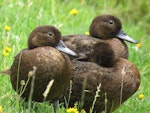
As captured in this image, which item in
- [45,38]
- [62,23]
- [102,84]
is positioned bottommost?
[62,23]

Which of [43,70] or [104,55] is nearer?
[43,70]

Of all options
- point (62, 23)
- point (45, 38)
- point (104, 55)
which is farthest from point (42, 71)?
point (62, 23)

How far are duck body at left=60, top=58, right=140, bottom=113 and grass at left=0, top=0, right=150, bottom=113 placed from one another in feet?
0.99

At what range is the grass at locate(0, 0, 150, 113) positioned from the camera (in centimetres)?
644

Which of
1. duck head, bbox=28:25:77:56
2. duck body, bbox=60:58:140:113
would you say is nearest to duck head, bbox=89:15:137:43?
duck body, bbox=60:58:140:113

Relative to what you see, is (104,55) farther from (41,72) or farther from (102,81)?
(41,72)

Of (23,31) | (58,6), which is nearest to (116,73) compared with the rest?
(23,31)

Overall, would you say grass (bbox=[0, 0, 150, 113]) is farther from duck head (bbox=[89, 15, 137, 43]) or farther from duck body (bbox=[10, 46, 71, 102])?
duck head (bbox=[89, 15, 137, 43])

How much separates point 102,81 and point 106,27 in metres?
1.83

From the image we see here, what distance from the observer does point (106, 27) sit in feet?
26.5

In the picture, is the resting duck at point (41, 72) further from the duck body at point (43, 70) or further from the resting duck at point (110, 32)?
the resting duck at point (110, 32)

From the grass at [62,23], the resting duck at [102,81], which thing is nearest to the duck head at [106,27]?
the grass at [62,23]

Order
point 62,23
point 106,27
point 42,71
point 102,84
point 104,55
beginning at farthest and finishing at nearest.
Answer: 1. point 62,23
2. point 106,27
3. point 104,55
4. point 102,84
5. point 42,71

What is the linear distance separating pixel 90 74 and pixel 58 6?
14.3 ft
